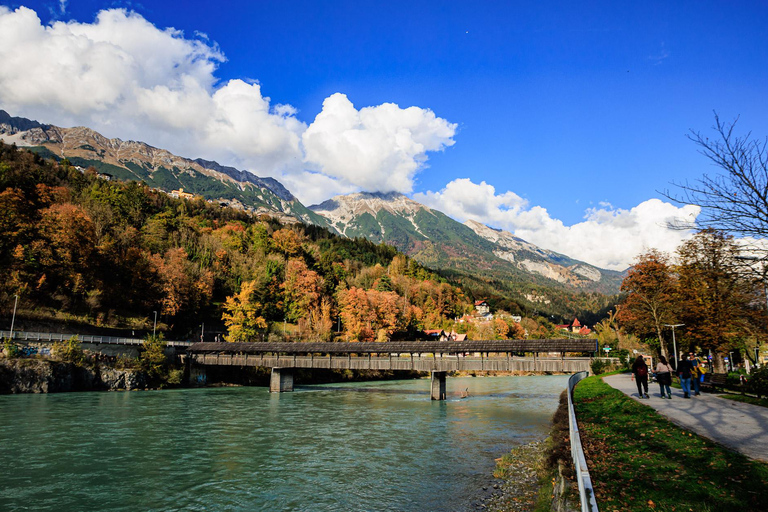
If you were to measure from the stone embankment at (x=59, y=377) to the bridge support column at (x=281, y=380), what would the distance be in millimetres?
13768

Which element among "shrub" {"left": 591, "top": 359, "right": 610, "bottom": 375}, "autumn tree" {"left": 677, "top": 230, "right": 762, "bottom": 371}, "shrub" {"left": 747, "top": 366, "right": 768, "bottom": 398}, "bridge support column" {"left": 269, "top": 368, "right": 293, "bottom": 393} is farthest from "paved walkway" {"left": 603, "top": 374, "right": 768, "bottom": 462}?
"bridge support column" {"left": 269, "top": 368, "right": 293, "bottom": 393}

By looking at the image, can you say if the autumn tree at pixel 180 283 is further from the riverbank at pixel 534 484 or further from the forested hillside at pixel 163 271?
the riverbank at pixel 534 484

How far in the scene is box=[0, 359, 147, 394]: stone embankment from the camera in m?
39.3

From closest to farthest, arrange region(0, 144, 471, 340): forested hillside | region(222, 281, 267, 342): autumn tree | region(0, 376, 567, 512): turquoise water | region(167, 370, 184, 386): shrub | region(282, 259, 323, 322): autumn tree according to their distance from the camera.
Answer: region(0, 376, 567, 512): turquoise water → region(167, 370, 184, 386): shrub → region(0, 144, 471, 340): forested hillside → region(222, 281, 267, 342): autumn tree → region(282, 259, 323, 322): autumn tree

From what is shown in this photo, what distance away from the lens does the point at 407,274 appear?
137 m

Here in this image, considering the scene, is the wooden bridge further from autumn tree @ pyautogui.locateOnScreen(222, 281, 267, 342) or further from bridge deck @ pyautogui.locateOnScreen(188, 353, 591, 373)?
autumn tree @ pyautogui.locateOnScreen(222, 281, 267, 342)

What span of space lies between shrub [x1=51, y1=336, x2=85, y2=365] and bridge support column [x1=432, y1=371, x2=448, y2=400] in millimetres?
35329

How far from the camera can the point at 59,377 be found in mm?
41906

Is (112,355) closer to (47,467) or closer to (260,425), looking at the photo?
(260,425)

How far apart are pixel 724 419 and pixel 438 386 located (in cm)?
3033

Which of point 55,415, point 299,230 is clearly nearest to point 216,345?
point 55,415

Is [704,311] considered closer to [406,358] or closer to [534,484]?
[406,358]

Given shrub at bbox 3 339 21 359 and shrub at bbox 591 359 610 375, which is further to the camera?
shrub at bbox 591 359 610 375

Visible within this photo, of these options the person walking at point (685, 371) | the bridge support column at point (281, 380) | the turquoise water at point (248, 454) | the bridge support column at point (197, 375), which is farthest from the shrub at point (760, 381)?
the bridge support column at point (197, 375)
